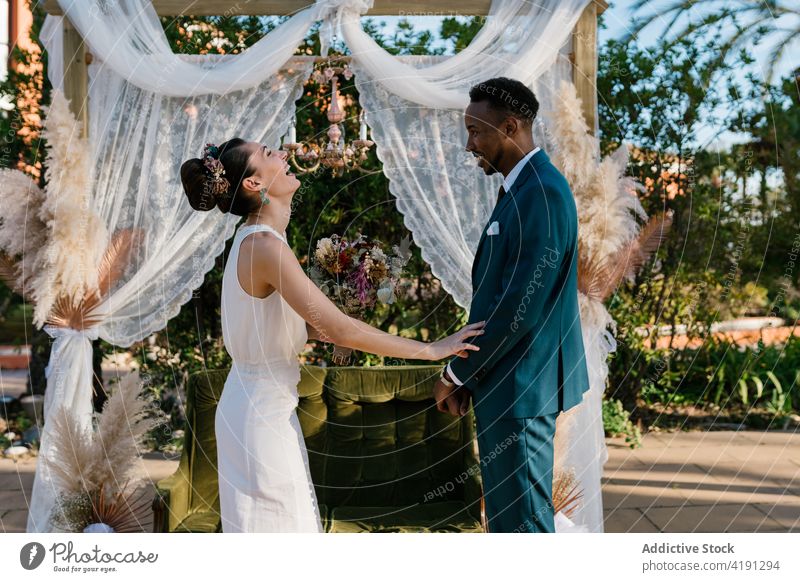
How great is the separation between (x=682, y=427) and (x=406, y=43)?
360 cm

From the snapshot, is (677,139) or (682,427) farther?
(682,427)

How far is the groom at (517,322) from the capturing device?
2527 millimetres

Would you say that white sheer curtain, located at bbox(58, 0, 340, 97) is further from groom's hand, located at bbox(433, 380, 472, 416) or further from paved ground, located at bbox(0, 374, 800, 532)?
paved ground, located at bbox(0, 374, 800, 532)

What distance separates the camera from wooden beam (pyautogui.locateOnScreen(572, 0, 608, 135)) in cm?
413

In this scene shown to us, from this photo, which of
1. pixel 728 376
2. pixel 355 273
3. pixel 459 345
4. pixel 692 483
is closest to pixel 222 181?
pixel 355 273

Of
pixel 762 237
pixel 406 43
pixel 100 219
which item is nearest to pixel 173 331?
pixel 100 219

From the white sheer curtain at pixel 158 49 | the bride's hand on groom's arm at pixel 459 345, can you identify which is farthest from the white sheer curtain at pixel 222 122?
the bride's hand on groom's arm at pixel 459 345

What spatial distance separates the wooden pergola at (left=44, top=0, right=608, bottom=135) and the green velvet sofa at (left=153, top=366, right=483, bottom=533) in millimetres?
1633

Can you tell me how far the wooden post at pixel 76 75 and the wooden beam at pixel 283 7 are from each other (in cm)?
14

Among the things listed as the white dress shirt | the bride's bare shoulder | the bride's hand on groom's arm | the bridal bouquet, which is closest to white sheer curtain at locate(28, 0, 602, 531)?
the bridal bouquet

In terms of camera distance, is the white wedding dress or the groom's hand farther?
the groom's hand

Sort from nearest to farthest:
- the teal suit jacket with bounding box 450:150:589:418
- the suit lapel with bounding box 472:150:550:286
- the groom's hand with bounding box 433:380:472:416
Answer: the teal suit jacket with bounding box 450:150:589:418 < the suit lapel with bounding box 472:150:550:286 < the groom's hand with bounding box 433:380:472:416
